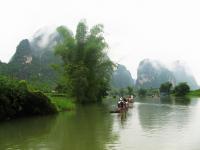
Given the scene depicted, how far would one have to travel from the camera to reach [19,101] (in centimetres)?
2789

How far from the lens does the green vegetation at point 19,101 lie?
84.7 ft

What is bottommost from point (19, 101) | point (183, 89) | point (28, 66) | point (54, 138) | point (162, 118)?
point (54, 138)

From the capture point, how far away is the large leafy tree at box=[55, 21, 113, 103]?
53.7 metres

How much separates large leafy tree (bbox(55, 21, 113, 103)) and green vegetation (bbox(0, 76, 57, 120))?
2163cm

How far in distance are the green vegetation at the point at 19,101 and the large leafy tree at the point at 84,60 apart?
2163cm

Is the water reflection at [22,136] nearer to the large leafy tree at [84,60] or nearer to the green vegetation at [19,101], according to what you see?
the green vegetation at [19,101]

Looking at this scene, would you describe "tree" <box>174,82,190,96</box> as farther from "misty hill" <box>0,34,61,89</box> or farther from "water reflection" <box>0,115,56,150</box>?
"water reflection" <box>0,115,56,150</box>

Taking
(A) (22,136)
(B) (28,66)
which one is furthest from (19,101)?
(B) (28,66)

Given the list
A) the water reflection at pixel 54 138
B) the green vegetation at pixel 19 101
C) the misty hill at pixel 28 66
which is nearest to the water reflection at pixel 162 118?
the water reflection at pixel 54 138

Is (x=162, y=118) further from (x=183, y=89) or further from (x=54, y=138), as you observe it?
(x=183, y=89)

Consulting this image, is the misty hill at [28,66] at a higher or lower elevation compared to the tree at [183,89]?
higher

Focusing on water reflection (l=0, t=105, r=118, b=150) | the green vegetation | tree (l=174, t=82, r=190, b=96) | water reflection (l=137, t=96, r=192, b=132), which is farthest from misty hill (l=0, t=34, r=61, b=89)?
water reflection (l=0, t=105, r=118, b=150)

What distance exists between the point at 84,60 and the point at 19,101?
28757mm

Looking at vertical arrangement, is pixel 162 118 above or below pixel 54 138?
above
